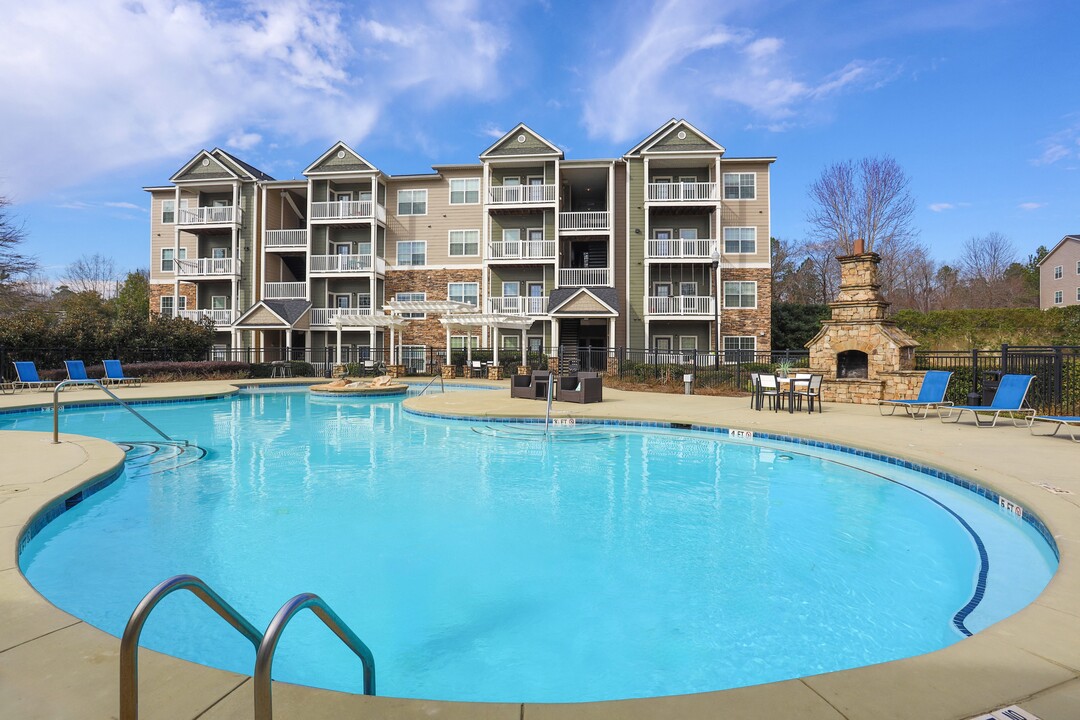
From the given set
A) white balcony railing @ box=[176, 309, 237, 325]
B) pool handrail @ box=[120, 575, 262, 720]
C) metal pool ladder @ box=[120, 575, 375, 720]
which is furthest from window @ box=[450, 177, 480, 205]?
pool handrail @ box=[120, 575, 262, 720]

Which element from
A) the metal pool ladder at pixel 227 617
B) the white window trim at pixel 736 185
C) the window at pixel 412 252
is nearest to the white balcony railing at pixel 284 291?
the window at pixel 412 252

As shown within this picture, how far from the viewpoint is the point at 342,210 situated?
1133 inches

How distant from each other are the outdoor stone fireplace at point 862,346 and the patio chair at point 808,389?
2.27 m

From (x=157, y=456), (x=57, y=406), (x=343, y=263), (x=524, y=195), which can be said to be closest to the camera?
(x=57, y=406)

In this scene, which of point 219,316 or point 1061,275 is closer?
point 219,316

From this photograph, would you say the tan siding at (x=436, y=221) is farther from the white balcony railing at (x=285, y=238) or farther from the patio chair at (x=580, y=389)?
the patio chair at (x=580, y=389)

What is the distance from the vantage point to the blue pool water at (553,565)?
3244 millimetres

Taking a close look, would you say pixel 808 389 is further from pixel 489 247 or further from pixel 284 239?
pixel 284 239

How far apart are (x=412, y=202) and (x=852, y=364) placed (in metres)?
24.0

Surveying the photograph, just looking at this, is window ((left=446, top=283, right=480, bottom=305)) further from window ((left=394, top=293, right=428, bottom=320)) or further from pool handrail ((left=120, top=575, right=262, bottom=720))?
pool handrail ((left=120, top=575, right=262, bottom=720))

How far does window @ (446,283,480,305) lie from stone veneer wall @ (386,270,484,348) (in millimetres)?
177

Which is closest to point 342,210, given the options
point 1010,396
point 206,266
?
point 206,266

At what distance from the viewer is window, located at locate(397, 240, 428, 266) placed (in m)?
29.4

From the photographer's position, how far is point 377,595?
4.02 meters
